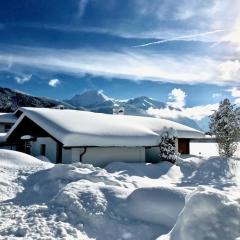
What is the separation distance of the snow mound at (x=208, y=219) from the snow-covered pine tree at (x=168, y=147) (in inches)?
710

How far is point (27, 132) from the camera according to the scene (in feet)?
88.2

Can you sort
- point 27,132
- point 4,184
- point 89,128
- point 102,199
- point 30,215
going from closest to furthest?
point 30,215, point 102,199, point 4,184, point 89,128, point 27,132

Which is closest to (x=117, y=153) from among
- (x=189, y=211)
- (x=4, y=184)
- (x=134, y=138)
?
(x=134, y=138)

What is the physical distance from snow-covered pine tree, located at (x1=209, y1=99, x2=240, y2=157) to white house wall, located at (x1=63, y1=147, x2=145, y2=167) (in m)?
7.80

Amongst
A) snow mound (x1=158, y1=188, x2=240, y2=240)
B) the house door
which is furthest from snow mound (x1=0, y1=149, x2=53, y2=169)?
the house door

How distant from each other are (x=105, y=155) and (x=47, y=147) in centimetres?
381

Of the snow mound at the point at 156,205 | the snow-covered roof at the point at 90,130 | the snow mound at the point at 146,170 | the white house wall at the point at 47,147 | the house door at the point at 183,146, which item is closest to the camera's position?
the snow mound at the point at 156,205

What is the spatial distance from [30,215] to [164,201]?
311 centimetres

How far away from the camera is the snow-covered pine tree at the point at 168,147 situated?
25.2m

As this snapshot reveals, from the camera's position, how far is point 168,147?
2533 cm

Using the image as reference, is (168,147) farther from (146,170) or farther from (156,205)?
(156,205)

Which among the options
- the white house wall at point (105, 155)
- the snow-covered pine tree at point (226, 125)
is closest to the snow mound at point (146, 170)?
the white house wall at point (105, 155)

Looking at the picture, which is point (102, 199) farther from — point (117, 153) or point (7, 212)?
point (117, 153)

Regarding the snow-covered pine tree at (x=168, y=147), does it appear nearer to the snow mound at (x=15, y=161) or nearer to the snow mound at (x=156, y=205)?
the snow mound at (x=15, y=161)
